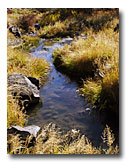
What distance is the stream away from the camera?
3663mm

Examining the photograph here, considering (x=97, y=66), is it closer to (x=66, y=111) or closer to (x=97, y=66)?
(x=97, y=66)

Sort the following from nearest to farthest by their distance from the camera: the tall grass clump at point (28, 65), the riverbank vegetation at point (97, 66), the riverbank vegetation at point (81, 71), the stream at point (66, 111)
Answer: the riverbank vegetation at point (81, 71), the stream at point (66, 111), the riverbank vegetation at point (97, 66), the tall grass clump at point (28, 65)

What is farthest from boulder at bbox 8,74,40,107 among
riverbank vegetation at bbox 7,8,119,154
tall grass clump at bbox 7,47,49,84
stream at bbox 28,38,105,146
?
tall grass clump at bbox 7,47,49,84

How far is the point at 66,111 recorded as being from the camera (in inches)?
163

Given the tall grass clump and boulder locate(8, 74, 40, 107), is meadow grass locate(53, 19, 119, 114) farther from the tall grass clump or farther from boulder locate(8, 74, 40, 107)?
boulder locate(8, 74, 40, 107)

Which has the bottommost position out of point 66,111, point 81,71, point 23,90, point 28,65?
point 66,111

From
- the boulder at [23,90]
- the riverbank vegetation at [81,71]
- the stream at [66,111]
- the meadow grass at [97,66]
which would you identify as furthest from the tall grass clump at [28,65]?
the boulder at [23,90]

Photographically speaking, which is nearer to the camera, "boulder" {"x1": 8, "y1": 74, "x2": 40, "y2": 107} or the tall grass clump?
"boulder" {"x1": 8, "y1": 74, "x2": 40, "y2": 107}

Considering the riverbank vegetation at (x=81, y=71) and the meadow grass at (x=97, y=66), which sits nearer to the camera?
the riverbank vegetation at (x=81, y=71)

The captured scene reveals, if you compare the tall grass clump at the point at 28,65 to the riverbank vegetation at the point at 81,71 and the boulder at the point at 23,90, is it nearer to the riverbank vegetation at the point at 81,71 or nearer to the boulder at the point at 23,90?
the riverbank vegetation at the point at 81,71

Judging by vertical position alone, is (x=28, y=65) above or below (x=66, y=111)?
above

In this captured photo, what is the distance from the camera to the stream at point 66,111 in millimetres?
3663

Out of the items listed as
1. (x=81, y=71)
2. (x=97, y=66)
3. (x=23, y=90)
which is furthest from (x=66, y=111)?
(x=81, y=71)
